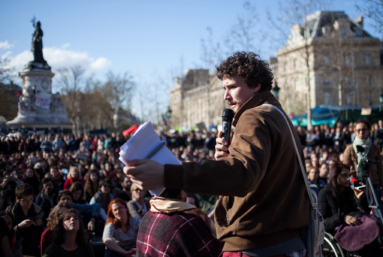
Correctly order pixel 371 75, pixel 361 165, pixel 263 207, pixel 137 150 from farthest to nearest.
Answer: pixel 371 75 → pixel 361 165 → pixel 263 207 → pixel 137 150

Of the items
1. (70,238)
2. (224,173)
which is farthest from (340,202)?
(224,173)

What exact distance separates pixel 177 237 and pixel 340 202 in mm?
3580

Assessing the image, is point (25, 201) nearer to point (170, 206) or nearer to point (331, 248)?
point (170, 206)

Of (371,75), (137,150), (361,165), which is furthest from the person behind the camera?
(371,75)

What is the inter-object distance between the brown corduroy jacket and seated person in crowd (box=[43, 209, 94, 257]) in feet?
9.79

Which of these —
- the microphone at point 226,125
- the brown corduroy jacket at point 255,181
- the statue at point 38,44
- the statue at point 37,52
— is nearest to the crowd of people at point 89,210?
the microphone at point 226,125

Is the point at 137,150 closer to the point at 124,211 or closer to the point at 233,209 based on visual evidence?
the point at 233,209

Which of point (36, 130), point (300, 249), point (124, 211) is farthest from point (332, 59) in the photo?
point (300, 249)

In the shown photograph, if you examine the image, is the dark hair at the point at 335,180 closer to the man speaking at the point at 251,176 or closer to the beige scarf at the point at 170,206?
the beige scarf at the point at 170,206

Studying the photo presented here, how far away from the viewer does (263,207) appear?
1.84m

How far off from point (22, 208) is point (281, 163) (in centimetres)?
488

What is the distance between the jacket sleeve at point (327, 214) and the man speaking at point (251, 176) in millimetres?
3635

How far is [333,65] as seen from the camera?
1032 inches

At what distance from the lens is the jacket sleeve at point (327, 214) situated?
207 inches
